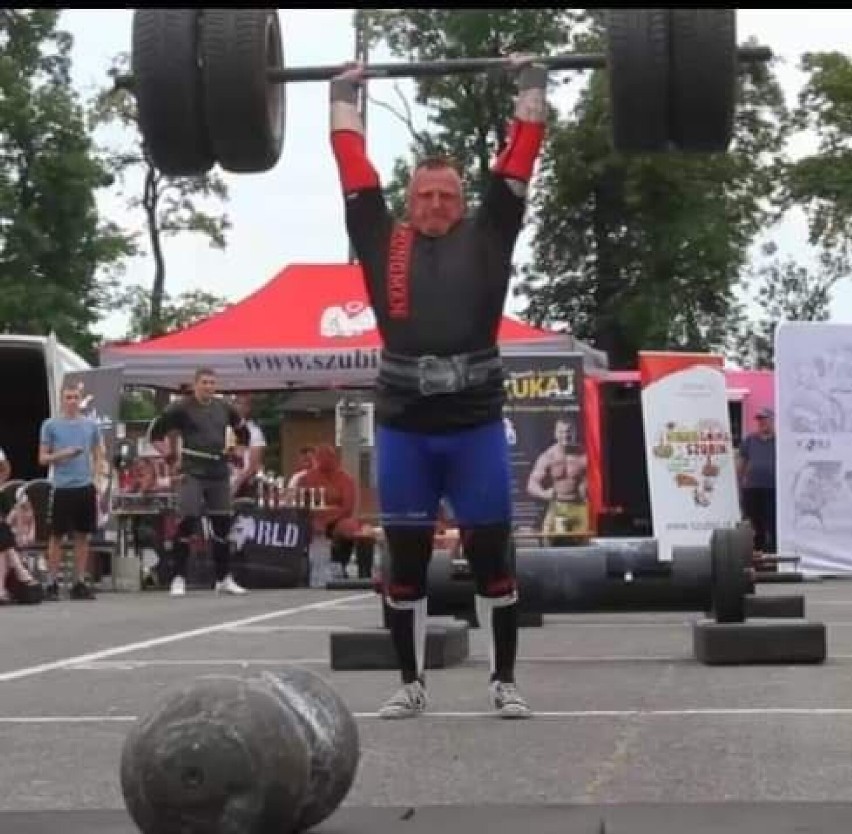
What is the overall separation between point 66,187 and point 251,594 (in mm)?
35012

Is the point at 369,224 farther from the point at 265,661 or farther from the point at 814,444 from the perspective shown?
the point at 814,444

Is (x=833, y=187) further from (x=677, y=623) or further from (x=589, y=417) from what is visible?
(x=677, y=623)

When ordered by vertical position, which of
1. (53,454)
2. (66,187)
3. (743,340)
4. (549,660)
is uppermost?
(66,187)

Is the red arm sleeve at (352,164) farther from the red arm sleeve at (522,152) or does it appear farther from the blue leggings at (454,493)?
the blue leggings at (454,493)

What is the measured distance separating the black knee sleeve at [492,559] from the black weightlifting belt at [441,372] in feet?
1.72

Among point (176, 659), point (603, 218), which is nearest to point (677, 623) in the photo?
point (176, 659)

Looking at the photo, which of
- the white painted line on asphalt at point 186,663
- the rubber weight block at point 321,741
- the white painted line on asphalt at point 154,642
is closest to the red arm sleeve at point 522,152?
the rubber weight block at point 321,741

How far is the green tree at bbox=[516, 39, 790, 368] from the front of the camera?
4744 centimetres

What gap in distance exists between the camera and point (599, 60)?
20.3 ft

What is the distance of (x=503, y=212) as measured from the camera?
6.56 meters

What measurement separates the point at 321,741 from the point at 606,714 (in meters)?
2.37

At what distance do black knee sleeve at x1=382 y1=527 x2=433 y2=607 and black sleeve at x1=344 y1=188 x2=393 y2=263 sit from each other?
965 millimetres

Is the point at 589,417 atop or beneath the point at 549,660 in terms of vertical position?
atop

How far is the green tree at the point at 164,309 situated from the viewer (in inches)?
2266
